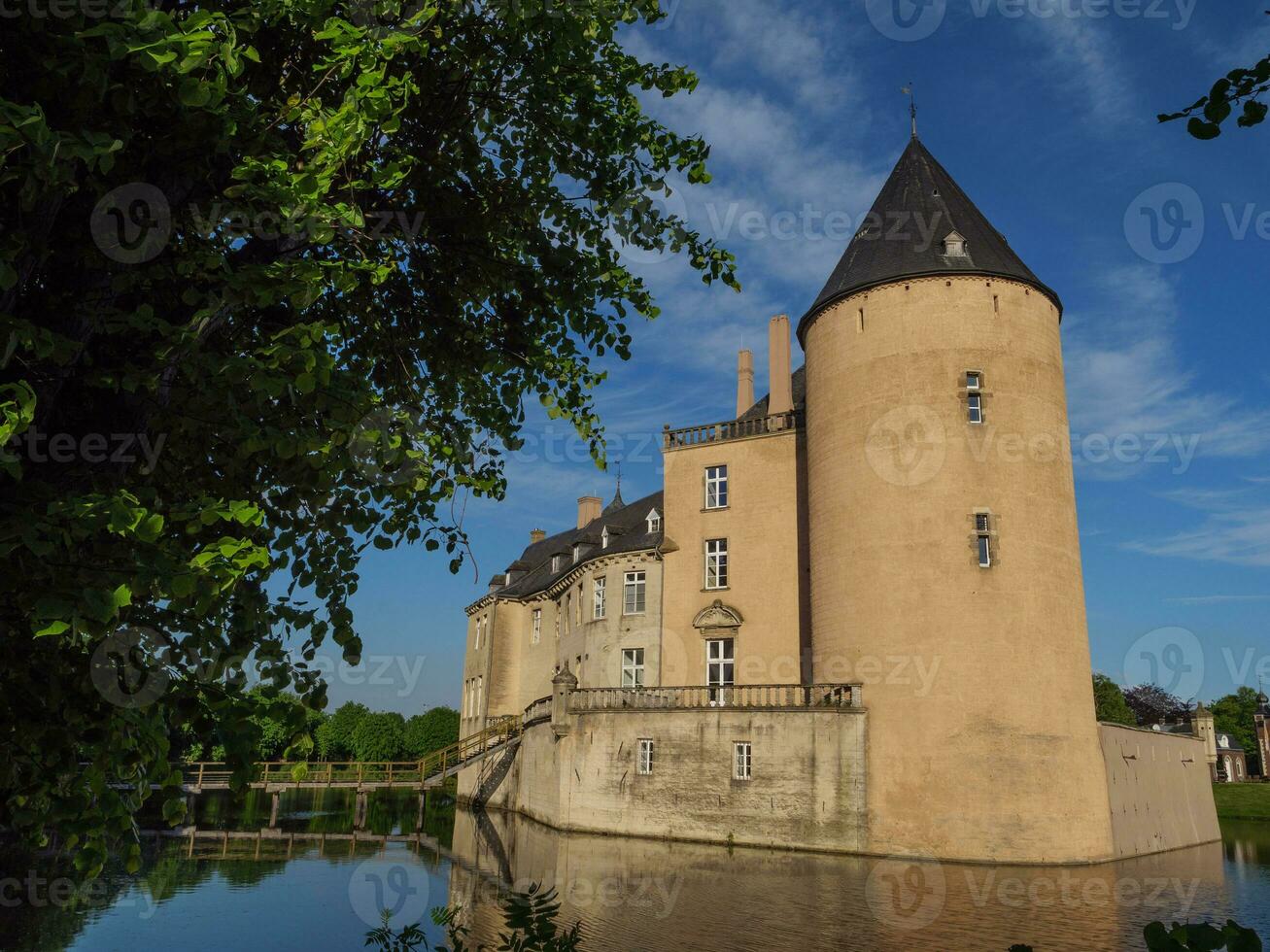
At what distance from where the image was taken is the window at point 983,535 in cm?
2320

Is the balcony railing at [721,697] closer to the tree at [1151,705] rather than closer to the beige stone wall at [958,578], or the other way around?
the beige stone wall at [958,578]

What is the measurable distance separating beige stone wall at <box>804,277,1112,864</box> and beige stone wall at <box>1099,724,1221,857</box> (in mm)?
1937

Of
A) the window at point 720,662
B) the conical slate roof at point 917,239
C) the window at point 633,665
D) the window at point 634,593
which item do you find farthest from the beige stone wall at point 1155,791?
the window at point 634,593

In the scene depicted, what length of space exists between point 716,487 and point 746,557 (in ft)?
9.01

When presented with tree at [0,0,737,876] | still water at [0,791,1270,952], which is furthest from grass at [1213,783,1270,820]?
tree at [0,0,737,876]

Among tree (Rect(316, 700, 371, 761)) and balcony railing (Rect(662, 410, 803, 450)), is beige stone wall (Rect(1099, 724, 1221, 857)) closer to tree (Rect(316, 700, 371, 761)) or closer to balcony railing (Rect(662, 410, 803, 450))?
balcony railing (Rect(662, 410, 803, 450))

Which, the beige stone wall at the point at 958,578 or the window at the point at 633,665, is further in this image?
the window at the point at 633,665

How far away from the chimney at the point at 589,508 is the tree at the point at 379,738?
27.9 metres

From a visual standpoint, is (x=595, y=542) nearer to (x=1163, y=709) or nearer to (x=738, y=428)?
(x=738, y=428)

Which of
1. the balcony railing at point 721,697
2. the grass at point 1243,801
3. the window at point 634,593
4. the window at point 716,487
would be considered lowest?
the grass at point 1243,801

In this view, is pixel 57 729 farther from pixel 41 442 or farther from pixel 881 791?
pixel 881 791

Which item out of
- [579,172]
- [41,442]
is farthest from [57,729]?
[579,172]

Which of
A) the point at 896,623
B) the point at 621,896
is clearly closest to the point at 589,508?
the point at 896,623

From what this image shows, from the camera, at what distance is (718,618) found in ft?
96.9
